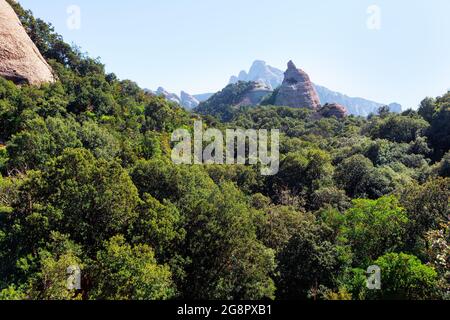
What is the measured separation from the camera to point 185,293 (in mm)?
23797

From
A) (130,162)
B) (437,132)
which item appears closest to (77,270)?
(130,162)

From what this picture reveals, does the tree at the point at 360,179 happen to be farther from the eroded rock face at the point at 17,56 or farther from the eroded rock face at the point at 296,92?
the eroded rock face at the point at 296,92

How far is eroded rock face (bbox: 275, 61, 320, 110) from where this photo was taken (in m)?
150

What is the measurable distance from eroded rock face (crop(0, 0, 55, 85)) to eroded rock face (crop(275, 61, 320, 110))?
358ft

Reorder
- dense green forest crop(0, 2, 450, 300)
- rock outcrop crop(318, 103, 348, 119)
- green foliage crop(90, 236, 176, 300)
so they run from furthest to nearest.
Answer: rock outcrop crop(318, 103, 348, 119), dense green forest crop(0, 2, 450, 300), green foliage crop(90, 236, 176, 300)

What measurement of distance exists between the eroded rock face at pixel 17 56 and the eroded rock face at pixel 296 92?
109 m

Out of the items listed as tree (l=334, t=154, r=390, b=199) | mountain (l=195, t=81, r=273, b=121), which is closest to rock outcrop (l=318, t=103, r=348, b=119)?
mountain (l=195, t=81, r=273, b=121)

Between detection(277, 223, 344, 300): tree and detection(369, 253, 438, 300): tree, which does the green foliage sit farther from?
detection(369, 253, 438, 300): tree

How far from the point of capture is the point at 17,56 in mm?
55594

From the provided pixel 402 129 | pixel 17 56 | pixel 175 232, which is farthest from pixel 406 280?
pixel 17 56

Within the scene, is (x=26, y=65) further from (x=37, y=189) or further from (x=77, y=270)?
(x=77, y=270)

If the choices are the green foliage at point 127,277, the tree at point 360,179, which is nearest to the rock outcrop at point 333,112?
the tree at point 360,179

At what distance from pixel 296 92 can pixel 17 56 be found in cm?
11677

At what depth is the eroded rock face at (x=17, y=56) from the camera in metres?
54.2
